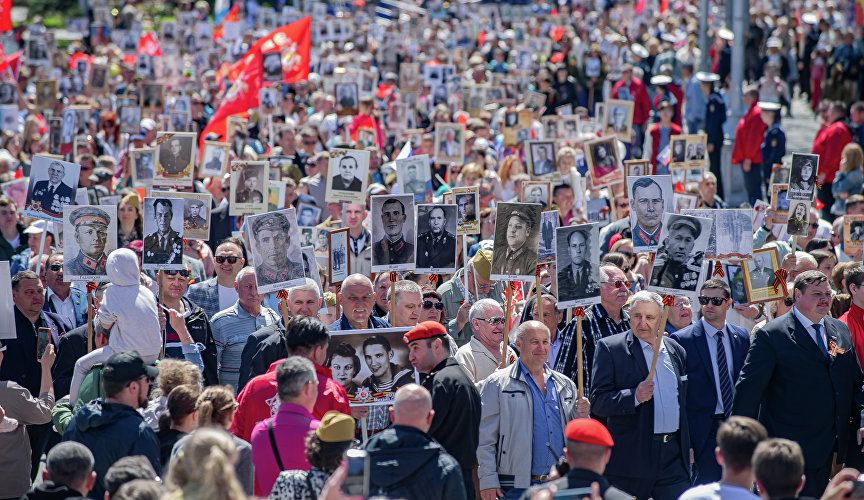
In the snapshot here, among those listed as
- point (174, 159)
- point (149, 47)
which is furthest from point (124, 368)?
point (149, 47)

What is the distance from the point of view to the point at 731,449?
16.3 ft

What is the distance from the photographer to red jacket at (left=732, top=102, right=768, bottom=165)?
59.0 feet

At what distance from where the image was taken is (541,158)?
47.0 ft

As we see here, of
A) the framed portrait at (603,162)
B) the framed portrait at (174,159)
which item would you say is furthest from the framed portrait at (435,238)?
the framed portrait at (603,162)

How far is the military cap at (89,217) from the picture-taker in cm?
873

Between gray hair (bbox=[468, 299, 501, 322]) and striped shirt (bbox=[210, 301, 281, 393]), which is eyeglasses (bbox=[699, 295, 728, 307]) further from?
striped shirt (bbox=[210, 301, 281, 393])

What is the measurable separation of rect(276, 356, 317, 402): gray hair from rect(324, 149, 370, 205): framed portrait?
6086mm

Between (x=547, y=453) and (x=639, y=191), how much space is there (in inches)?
145

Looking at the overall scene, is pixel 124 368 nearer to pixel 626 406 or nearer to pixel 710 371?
pixel 626 406

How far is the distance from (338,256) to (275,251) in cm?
150

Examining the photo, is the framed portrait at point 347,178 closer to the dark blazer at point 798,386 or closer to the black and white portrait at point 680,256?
the black and white portrait at point 680,256

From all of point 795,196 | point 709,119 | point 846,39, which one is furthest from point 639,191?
point 846,39

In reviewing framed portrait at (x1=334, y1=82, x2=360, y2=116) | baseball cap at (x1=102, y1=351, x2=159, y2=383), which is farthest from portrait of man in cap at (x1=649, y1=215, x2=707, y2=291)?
framed portrait at (x1=334, y1=82, x2=360, y2=116)

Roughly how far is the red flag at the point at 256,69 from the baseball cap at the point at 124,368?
11.3m
